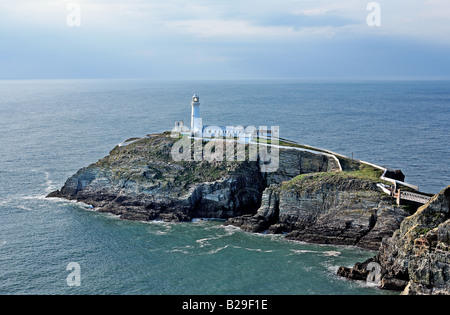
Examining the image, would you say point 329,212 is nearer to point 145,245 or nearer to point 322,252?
point 322,252

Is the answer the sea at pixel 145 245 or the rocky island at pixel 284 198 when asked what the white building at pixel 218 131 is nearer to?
the rocky island at pixel 284 198

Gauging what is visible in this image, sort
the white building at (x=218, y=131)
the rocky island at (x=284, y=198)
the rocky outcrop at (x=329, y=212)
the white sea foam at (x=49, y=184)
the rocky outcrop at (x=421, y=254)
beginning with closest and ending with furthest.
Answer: the rocky outcrop at (x=421, y=254) → the rocky island at (x=284, y=198) → the rocky outcrop at (x=329, y=212) → the white sea foam at (x=49, y=184) → the white building at (x=218, y=131)

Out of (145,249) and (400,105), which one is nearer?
(145,249)

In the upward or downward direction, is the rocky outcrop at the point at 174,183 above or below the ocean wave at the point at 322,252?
above

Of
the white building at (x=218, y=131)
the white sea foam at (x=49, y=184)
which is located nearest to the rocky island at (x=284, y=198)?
the white sea foam at (x=49, y=184)

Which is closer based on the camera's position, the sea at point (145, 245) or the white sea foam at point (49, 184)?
the sea at point (145, 245)

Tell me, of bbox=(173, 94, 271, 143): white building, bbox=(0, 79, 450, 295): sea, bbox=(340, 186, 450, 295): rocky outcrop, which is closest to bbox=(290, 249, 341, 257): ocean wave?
bbox=(0, 79, 450, 295): sea

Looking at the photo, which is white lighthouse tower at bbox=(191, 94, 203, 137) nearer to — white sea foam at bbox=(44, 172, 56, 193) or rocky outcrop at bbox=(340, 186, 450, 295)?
white sea foam at bbox=(44, 172, 56, 193)
